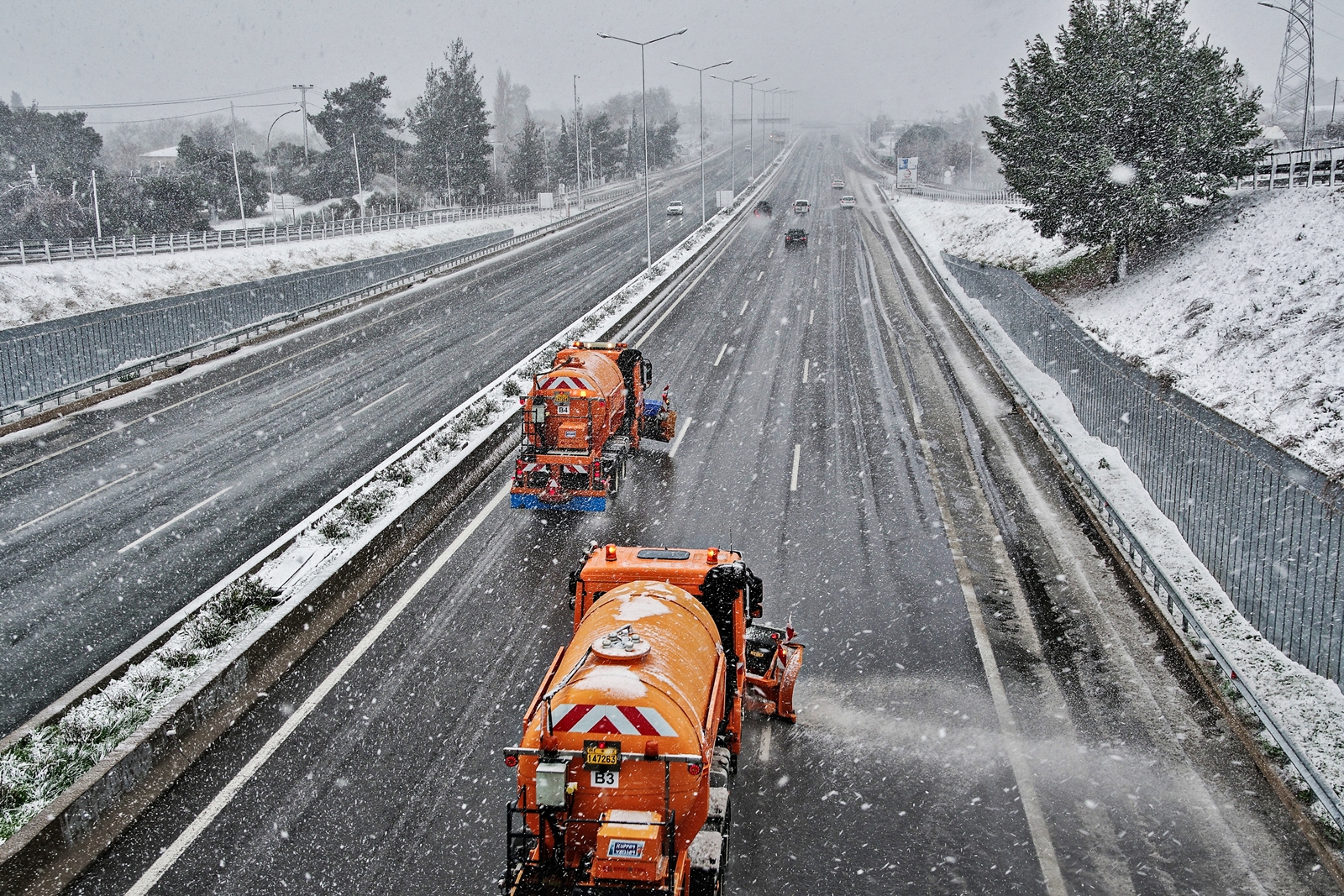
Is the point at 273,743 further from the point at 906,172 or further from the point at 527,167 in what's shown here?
the point at 527,167

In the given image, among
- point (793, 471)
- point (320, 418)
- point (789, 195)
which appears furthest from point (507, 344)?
point (789, 195)

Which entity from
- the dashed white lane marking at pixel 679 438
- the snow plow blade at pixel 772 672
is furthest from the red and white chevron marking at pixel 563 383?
the snow plow blade at pixel 772 672

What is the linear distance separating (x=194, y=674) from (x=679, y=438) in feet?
41.4

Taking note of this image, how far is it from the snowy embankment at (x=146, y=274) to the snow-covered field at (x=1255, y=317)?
37912mm

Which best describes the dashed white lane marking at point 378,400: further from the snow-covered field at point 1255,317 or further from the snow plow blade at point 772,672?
the snow-covered field at point 1255,317

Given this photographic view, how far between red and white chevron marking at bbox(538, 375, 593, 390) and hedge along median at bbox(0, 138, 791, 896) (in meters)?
2.75

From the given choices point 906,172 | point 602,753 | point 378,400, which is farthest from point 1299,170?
point 906,172

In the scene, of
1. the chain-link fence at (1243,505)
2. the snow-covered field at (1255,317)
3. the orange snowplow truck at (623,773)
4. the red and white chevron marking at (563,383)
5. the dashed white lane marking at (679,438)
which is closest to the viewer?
the orange snowplow truck at (623,773)

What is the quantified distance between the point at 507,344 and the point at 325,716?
2317 cm

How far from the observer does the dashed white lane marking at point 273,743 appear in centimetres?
799

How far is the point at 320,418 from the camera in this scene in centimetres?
2355

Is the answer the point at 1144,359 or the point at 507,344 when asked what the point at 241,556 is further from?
the point at 1144,359

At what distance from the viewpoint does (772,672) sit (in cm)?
1012

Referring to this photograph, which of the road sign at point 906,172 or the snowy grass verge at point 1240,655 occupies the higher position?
the road sign at point 906,172
